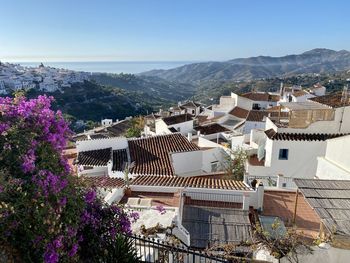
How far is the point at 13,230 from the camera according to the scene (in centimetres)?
459

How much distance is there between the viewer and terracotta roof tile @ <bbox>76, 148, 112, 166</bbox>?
20.0m

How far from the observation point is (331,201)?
8570mm

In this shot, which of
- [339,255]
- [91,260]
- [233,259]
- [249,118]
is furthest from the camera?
[249,118]

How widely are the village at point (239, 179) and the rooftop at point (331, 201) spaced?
0.08 feet

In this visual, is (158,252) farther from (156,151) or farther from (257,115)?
(257,115)

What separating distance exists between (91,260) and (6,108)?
306 centimetres

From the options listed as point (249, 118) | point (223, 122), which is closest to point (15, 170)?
point (249, 118)

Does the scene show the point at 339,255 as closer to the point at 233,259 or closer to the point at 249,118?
the point at 233,259

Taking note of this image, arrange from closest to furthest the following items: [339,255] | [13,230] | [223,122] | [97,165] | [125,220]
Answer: [13,230] → [125,220] → [339,255] → [97,165] → [223,122]

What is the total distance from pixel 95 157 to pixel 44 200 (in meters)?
16.5

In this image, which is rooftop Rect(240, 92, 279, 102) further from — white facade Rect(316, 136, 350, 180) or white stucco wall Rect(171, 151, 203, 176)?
white facade Rect(316, 136, 350, 180)

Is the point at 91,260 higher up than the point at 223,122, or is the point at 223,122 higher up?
the point at 91,260

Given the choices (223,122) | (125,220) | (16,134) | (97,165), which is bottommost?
(223,122)

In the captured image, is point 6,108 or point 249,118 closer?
point 6,108
